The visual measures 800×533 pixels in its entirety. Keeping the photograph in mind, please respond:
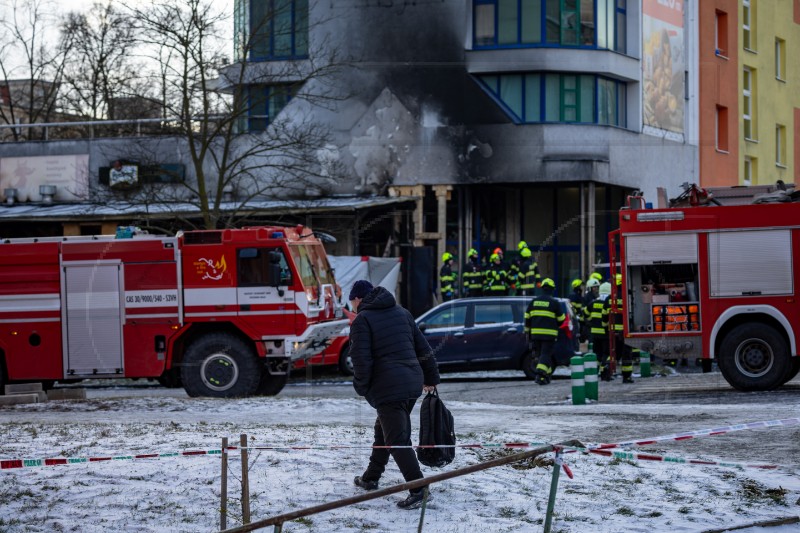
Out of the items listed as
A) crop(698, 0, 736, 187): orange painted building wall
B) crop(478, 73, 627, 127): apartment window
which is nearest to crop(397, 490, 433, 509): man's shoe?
crop(478, 73, 627, 127): apartment window

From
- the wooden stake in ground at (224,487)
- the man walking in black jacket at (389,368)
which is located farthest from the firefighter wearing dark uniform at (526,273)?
the wooden stake in ground at (224,487)

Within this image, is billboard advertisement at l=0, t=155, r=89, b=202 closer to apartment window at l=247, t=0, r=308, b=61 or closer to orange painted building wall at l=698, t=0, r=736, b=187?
apartment window at l=247, t=0, r=308, b=61

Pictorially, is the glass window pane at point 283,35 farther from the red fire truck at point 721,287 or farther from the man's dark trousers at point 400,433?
the man's dark trousers at point 400,433

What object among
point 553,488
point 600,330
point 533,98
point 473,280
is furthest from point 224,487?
point 533,98

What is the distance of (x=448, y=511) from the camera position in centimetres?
968

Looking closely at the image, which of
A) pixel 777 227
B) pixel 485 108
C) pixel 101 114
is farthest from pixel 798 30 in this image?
pixel 777 227

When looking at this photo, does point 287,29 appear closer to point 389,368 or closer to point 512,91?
point 512,91

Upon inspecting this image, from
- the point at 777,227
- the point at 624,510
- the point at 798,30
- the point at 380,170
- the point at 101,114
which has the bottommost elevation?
the point at 624,510

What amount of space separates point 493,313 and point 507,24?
14142 mm

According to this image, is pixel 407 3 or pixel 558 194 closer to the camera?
pixel 407 3

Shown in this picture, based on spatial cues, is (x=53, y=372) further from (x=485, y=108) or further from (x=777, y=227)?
(x=485, y=108)

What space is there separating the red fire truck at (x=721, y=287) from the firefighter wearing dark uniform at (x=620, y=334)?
2.38ft

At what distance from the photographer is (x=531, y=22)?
35.3 m

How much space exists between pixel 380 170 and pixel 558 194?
697 centimetres
